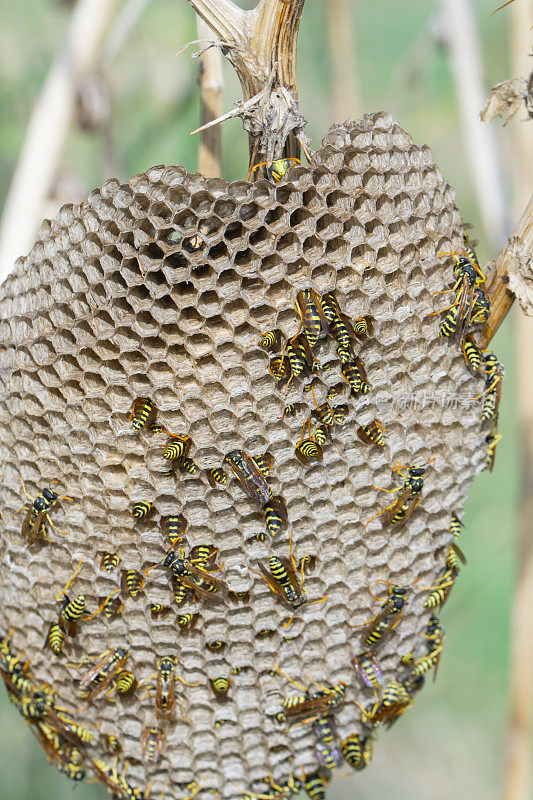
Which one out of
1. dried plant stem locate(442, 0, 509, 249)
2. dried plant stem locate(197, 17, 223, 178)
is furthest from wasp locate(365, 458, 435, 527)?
dried plant stem locate(442, 0, 509, 249)

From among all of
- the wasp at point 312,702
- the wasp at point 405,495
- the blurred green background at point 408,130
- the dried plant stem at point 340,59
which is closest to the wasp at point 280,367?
the wasp at point 405,495

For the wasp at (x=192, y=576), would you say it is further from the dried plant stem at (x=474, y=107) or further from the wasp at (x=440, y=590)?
the dried plant stem at (x=474, y=107)

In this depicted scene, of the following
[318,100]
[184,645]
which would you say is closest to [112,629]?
[184,645]

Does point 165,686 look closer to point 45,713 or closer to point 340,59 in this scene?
point 45,713

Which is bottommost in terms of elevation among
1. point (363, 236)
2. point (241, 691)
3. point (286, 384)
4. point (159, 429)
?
point (241, 691)

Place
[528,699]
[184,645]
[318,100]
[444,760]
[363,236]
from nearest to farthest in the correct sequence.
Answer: [363,236] < [184,645] < [528,699] < [318,100] < [444,760]

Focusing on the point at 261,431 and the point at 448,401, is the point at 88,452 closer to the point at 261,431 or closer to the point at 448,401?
the point at 261,431
